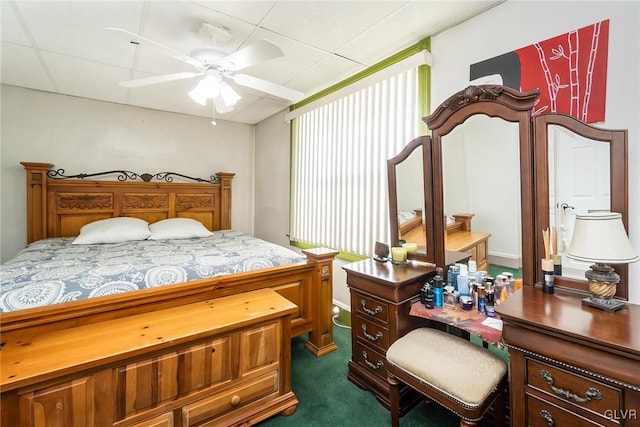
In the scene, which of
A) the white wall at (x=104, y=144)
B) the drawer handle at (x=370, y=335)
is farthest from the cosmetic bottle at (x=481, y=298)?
the white wall at (x=104, y=144)

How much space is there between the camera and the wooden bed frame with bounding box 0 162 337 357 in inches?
62.2

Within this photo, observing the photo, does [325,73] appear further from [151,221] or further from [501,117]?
[151,221]

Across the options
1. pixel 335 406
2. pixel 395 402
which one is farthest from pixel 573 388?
pixel 335 406

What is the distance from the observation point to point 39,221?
3246mm

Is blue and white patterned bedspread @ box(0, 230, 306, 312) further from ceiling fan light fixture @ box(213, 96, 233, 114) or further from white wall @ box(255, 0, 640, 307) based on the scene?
white wall @ box(255, 0, 640, 307)

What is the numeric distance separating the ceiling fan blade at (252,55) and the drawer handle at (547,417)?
7.15ft

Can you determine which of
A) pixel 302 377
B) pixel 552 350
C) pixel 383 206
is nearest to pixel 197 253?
pixel 302 377

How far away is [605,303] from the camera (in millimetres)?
1198

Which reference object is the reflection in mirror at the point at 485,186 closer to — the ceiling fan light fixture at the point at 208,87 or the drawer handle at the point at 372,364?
the drawer handle at the point at 372,364

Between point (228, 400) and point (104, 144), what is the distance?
367cm

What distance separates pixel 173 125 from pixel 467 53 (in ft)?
12.6

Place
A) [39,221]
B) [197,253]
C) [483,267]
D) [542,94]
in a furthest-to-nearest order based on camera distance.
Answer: [39,221], [197,253], [483,267], [542,94]

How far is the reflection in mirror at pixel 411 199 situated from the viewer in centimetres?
204

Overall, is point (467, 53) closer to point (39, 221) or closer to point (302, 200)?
point (302, 200)
